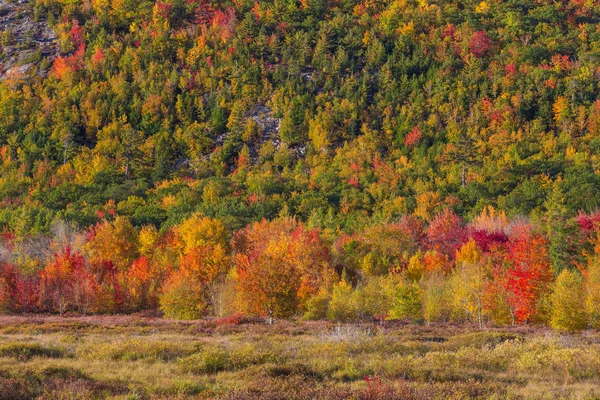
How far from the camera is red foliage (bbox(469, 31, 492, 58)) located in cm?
17138

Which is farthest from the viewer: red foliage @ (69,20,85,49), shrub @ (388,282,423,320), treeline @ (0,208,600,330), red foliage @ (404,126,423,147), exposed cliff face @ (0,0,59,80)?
red foliage @ (69,20,85,49)

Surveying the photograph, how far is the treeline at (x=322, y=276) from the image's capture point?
→ 4491cm

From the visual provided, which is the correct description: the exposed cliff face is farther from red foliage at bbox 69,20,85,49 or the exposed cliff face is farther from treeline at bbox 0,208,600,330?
treeline at bbox 0,208,600,330

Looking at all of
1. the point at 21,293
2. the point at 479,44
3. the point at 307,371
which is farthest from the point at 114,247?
the point at 479,44

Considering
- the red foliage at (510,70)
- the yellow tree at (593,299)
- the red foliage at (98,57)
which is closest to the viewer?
the yellow tree at (593,299)

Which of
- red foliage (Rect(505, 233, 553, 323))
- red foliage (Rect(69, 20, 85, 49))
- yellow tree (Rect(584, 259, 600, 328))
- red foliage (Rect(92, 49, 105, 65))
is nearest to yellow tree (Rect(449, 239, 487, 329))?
red foliage (Rect(505, 233, 553, 323))

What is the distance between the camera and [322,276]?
57.5m

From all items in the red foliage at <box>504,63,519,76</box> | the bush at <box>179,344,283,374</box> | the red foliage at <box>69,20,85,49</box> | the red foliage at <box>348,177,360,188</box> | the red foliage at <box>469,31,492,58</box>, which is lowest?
the bush at <box>179,344,283,374</box>

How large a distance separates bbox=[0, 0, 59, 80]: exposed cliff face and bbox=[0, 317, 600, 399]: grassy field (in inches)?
6754

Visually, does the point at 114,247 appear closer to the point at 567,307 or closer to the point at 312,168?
the point at 567,307

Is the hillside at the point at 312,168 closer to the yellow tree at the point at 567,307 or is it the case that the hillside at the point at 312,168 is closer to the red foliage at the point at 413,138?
the yellow tree at the point at 567,307

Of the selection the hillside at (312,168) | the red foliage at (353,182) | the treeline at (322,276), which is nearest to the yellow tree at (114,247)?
the treeline at (322,276)

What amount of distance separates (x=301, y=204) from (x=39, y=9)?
470 ft

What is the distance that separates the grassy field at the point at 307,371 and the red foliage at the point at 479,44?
15522 cm
